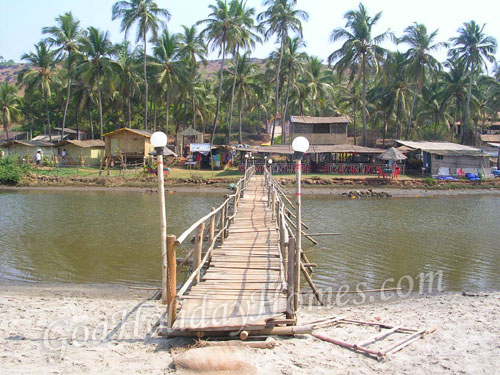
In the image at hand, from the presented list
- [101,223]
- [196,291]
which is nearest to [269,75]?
[101,223]

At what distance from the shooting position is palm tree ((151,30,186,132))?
41.7 meters

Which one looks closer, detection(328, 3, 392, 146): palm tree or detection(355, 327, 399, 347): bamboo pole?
detection(355, 327, 399, 347): bamboo pole

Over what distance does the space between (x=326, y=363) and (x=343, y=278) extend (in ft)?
19.6

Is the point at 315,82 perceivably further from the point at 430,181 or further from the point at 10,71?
the point at 10,71

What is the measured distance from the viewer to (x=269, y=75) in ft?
154

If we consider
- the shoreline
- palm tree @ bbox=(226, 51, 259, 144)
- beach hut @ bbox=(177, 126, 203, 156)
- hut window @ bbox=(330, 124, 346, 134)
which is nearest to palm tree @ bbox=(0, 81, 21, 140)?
beach hut @ bbox=(177, 126, 203, 156)

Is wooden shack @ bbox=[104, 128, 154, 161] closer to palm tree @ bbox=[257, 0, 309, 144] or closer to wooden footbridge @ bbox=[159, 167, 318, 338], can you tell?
palm tree @ bbox=[257, 0, 309, 144]

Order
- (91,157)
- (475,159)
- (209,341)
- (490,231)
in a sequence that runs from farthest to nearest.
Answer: (91,157) < (475,159) < (490,231) < (209,341)

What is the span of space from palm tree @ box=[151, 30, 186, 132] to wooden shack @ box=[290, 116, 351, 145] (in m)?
12.1

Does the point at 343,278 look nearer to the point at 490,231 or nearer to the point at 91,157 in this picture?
the point at 490,231

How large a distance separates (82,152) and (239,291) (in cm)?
3775

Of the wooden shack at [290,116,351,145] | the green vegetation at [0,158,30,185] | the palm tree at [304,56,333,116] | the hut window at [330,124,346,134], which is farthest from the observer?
the palm tree at [304,56,333,116]

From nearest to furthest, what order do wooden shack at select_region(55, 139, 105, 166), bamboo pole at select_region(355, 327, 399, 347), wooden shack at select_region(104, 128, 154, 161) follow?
bamboo pole at select_region(355, 327, 399, 347), wooden shack at select_region(104, 128, 154, 161), wooden shack at select_region(55, 139, 105, 166)

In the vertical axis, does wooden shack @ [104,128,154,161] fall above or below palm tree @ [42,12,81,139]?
below
